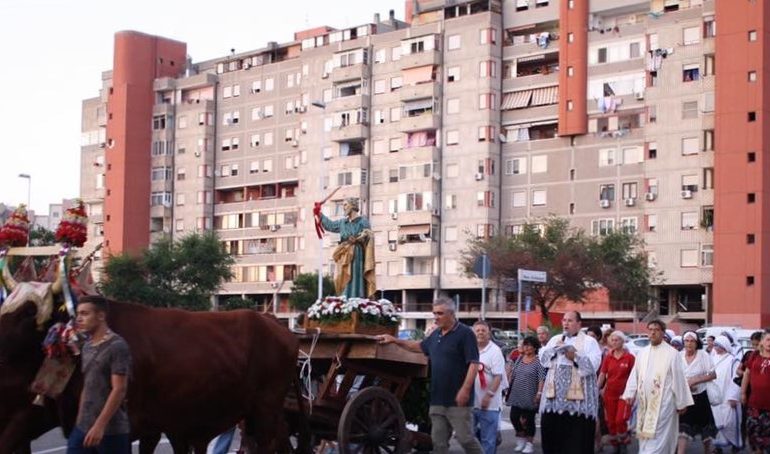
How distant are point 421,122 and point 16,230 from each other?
6921 centimetres

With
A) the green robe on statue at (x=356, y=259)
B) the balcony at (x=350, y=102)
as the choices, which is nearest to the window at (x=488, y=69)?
the balcony at (x=350, y=102)

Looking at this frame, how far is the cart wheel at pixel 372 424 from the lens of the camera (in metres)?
14.2

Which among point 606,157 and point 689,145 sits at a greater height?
point 689,145

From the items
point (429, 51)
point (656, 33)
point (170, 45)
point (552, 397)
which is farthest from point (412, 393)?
point (170, 45)

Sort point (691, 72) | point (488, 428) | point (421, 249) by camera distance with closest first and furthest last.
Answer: point (488, 428), point (691, 72), point (421, 249)

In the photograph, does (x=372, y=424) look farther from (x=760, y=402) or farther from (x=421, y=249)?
(x=421, y=249)

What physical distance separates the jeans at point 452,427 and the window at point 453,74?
222 ft

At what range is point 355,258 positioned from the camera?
1795 cm

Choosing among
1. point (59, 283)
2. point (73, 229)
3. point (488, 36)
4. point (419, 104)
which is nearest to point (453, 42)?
point (488, 36)

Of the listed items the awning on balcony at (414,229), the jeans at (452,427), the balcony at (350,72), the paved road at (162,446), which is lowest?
the paved road at (162,446)

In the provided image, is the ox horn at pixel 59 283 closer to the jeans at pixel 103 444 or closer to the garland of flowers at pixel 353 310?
the jeans at pixel 103 444

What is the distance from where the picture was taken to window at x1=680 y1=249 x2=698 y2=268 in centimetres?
7150

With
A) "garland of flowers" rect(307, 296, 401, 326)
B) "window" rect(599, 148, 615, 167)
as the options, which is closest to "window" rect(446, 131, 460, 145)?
"window" rect(599, 148, 615, 167)

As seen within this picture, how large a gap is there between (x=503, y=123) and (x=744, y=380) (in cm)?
6195
